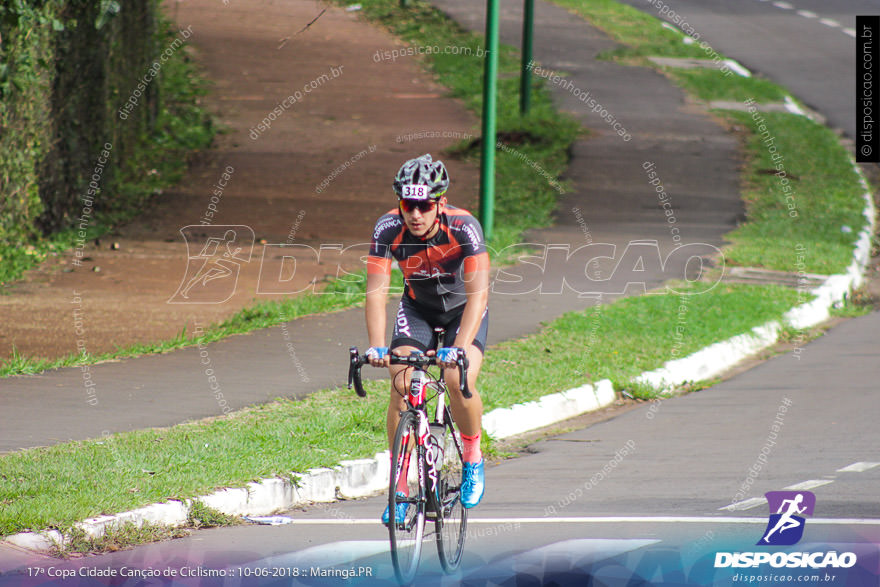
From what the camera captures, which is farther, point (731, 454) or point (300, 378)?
point (300, 378)

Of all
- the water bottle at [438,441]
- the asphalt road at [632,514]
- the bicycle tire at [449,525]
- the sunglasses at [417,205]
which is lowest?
the asphalt road at [632,514]

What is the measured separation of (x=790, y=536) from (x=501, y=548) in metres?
1.49

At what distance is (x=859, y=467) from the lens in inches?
312

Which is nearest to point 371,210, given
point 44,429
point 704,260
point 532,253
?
point 532,253

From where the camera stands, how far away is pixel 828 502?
278 inches

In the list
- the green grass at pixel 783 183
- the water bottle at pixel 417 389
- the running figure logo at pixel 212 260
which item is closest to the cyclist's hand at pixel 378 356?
the water bottle at pixel 417 389

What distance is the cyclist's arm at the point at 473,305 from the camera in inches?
Answer: 249

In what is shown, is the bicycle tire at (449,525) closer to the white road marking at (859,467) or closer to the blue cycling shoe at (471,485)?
the blue cycling shoe at (471,485)

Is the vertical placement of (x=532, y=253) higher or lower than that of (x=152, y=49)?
lower

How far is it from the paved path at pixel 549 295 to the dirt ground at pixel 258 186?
1252 millimetres

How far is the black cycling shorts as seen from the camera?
6664 mm

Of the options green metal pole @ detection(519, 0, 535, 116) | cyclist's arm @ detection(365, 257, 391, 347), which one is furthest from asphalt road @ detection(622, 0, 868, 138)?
cyclist's arm @ detection(365, 257, 391, 347)

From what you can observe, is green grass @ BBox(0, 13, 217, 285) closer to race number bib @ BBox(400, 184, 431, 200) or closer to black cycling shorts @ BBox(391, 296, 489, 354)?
black cycling shorts @ BBox(391, 296, 489, 354)

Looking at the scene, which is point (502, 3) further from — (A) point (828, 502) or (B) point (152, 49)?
(A) point (828, 502)
